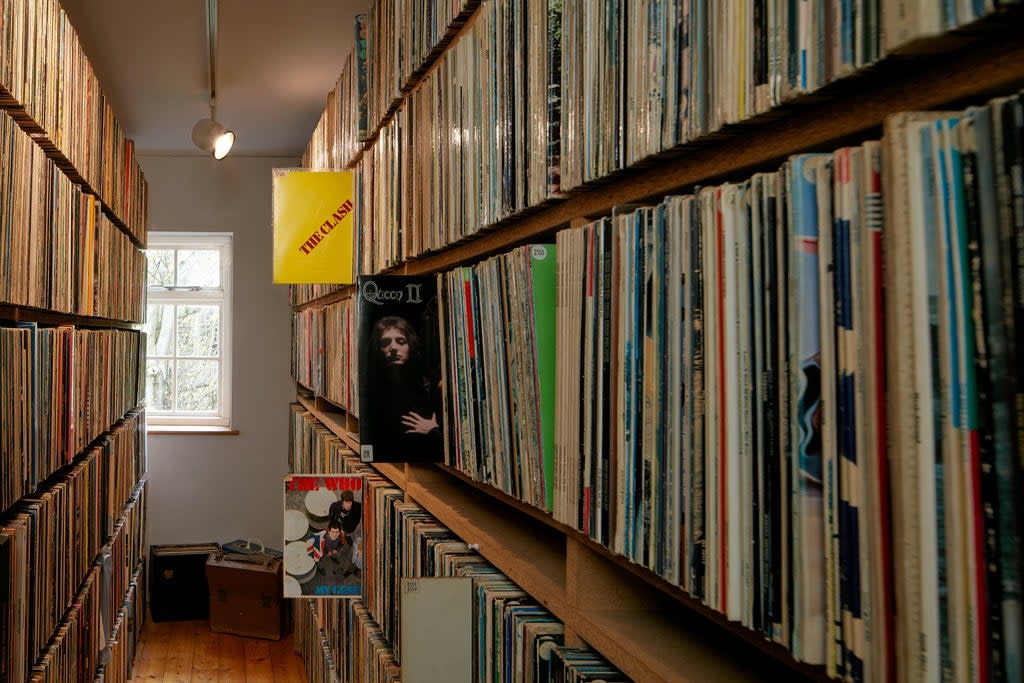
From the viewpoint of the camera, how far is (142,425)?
18.0ft

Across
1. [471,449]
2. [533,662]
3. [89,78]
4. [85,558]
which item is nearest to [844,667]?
[533,662]

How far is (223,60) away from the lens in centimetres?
452

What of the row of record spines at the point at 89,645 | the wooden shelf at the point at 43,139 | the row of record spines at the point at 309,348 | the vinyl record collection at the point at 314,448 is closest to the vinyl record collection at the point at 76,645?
the row of record spines at the point at 89,645

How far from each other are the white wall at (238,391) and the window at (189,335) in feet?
0.69

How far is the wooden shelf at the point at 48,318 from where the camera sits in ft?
7.90

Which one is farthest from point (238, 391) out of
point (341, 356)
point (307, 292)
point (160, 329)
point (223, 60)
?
point (341, 356)

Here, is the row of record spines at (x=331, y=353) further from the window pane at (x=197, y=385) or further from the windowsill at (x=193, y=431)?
the window pane at (x=197, y=385)

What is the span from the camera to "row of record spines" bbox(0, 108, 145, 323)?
2141 millimetres

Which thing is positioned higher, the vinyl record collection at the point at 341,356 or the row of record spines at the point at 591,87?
the row of record spines at the point at 591,87

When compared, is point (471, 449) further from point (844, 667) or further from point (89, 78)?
point (89, 78)

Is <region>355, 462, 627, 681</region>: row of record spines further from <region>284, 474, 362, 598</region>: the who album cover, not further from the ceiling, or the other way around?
the ceiling

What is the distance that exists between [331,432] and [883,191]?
3.70m

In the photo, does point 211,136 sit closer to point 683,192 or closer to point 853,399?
point 683,192

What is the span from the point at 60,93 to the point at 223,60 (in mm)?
1715
